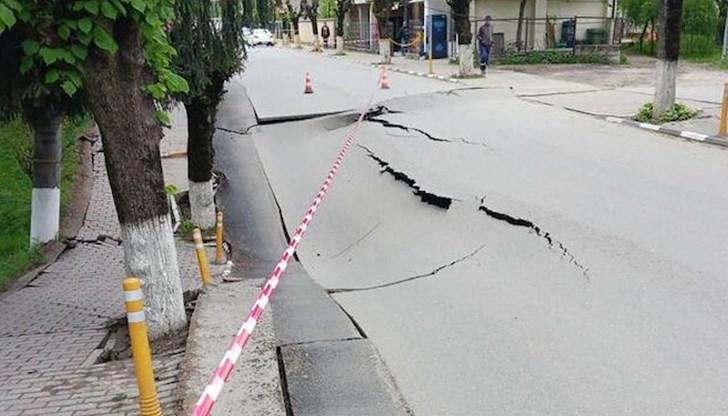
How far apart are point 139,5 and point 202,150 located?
19.3 feet

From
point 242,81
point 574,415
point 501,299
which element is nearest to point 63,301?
point 501,299

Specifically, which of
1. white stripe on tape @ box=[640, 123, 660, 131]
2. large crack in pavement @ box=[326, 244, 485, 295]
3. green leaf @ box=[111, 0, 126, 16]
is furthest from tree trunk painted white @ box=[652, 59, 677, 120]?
green leaf @ box=[111, 0, 126, 16]

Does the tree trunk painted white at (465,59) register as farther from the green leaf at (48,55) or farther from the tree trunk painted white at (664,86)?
the green leaf at (48,55)

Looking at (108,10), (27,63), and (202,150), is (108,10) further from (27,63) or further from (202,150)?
(202,150)

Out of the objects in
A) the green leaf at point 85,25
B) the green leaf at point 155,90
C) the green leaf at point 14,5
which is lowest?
the green leaf at point 155,90

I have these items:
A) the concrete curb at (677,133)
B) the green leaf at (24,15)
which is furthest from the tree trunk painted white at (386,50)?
the green leaf at (24,15)

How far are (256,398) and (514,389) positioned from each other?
5.57 feet

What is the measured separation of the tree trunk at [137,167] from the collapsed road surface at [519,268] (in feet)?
3.37

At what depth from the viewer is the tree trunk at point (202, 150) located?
31.8 feet

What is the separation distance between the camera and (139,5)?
4.59 m

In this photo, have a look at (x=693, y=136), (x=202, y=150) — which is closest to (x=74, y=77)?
(x=202, y=150)

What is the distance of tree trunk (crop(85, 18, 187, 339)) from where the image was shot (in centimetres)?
500

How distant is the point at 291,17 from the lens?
54250mm

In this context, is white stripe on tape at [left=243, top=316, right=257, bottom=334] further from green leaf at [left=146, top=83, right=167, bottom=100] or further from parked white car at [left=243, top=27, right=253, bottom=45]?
parked white car at [left=243, top=27, right=253, bottom=45]
